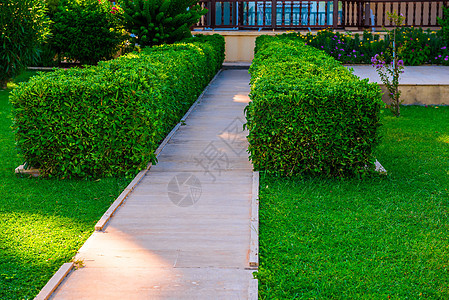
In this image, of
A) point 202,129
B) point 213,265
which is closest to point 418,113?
point 202,129

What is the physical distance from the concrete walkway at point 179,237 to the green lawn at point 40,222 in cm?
22

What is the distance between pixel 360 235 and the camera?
14.9ft

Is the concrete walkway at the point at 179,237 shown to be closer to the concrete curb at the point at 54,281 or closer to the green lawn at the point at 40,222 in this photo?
the concrete curb at the point at 54,281

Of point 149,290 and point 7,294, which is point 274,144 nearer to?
point 149,290

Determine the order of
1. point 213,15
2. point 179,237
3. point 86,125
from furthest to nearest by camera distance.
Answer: point 213,15 < point 86,125 < point 179,237

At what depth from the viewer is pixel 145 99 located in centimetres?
627

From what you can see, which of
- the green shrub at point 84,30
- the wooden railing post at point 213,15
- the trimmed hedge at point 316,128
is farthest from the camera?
the wooden railing post at point 213,15

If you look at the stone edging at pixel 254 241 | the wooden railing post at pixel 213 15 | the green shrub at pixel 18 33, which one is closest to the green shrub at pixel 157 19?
the green shrub at pixel 18 33

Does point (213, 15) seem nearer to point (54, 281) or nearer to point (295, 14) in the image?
point (295, 14)

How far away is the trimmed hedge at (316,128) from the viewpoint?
233 inches

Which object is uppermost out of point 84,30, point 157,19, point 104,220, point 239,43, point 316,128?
point 157,19

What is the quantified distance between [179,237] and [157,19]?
10458 millimetres

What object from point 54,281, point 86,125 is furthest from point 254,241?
point 86,125

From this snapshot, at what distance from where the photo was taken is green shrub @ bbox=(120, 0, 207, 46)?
1373cm
